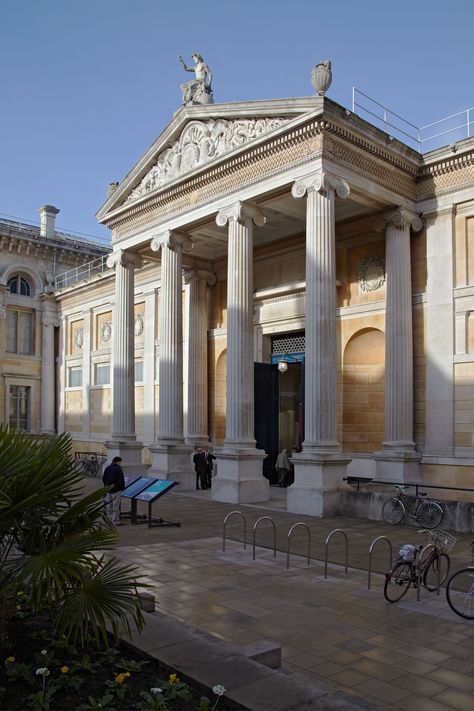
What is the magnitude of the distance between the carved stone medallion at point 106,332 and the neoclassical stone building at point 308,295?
9.81m

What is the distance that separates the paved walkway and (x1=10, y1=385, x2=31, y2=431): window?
2690cm

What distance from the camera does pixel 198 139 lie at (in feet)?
69.9

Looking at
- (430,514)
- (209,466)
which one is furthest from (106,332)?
(430,514)

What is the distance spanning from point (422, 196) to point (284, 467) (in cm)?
987

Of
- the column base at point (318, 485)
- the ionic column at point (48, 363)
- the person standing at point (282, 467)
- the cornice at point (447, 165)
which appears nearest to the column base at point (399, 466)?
the column base at point (318, 485)

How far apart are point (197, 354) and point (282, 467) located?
6.11 m

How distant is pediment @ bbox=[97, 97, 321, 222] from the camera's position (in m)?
18.3

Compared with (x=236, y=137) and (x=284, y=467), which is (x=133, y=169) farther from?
(x=284, y=467)

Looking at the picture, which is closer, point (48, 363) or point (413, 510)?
point (413, 510)

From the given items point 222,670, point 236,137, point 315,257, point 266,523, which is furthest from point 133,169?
point 222,670

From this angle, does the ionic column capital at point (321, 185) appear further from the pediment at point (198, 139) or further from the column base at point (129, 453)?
the column base at point (129, 453)

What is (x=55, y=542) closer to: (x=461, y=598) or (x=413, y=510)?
(x=461, y=598)

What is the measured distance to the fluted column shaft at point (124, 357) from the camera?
24.5 meters

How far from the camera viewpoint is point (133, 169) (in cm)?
2377
